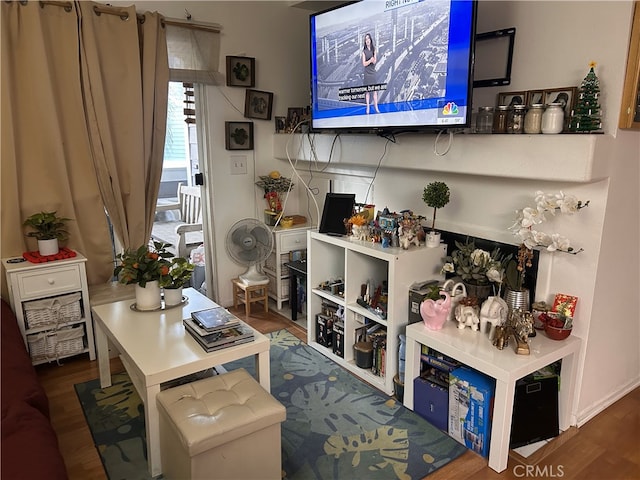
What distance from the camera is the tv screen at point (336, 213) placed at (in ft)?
10.0

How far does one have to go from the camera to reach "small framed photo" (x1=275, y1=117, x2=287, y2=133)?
3961 millimetres

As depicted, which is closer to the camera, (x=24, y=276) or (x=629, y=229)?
(x=629, y=229)

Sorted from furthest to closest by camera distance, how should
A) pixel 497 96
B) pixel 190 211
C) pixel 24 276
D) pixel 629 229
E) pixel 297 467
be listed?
pixel 190 211
pixel 24 276
pixel 497 96
pixel 629 229
pixel 297 467

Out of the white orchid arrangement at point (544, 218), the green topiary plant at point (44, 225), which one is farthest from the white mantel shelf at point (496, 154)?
the green topiary plant at point (44, 225)

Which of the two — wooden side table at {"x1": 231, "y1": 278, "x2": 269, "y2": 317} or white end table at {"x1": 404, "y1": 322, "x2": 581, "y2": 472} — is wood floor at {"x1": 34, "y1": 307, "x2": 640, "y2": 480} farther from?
wooden side table at {"x1": 231, "y1": 278, "x2": 269, "y2": 317}

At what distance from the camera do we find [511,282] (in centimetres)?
238

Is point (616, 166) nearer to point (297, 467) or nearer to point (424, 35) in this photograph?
point (424, 35)

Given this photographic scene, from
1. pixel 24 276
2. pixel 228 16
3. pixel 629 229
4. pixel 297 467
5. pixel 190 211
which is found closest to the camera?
pixel 297 467

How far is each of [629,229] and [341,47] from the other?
6.23ft

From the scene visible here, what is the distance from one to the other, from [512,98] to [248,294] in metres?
2.35

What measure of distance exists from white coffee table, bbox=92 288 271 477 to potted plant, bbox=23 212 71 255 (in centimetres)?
66

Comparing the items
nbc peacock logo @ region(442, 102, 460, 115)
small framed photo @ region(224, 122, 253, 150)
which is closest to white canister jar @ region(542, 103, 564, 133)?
nbc peacock logo @ region(442, 102, 460, 115)

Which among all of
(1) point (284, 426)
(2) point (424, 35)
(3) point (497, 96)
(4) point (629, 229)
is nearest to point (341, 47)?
(2) point (424, 35)

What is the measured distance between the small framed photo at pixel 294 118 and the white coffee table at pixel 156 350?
5.90 ft
